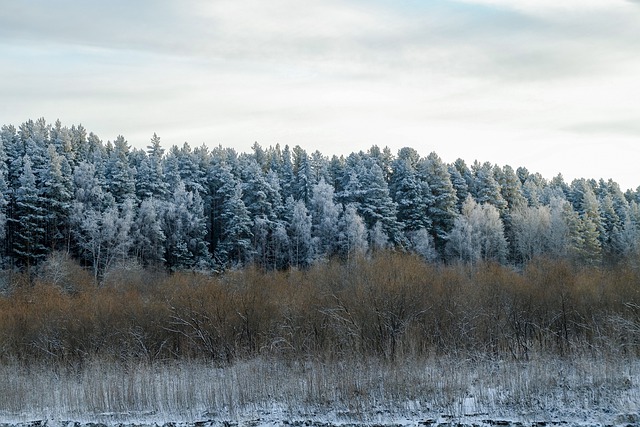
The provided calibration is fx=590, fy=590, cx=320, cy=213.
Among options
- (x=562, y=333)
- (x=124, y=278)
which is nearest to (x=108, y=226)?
(x=124, y=278)

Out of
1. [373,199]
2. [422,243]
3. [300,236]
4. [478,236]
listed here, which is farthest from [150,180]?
[478,236]

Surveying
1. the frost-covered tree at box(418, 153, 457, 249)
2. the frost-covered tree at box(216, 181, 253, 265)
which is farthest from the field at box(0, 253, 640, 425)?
the frost-covered tree at box(418, 153, 457, 249)

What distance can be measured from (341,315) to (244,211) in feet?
144

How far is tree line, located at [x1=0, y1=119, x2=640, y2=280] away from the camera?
5969 centimetres

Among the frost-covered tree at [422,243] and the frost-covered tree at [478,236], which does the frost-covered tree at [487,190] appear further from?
the frost-covered tree at [422,243]

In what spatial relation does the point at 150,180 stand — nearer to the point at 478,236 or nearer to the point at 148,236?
the point at 148,236

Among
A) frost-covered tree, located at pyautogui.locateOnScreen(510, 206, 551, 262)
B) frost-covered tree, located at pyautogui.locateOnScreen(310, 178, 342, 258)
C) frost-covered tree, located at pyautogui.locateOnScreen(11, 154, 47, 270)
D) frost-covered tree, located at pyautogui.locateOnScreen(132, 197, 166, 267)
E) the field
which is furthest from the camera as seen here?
frost-covered tree, located at pyautogui.locateOnScreen(510, 206, 551, 262)

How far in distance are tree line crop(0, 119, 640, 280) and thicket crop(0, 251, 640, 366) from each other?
84.3ft

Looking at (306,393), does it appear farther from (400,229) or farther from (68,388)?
(400,229)

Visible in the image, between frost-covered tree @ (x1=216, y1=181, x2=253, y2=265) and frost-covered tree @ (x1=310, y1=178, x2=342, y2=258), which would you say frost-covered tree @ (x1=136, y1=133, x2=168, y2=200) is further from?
frost-covered tree @ (x1=310, y1=178, x2=342, y2=258)

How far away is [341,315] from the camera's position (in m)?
24.5

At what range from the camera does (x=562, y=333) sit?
23859mm

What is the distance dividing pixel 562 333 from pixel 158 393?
1607cm

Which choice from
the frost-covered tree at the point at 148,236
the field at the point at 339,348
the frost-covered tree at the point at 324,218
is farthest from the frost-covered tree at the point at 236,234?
the field at the point at 339,348
